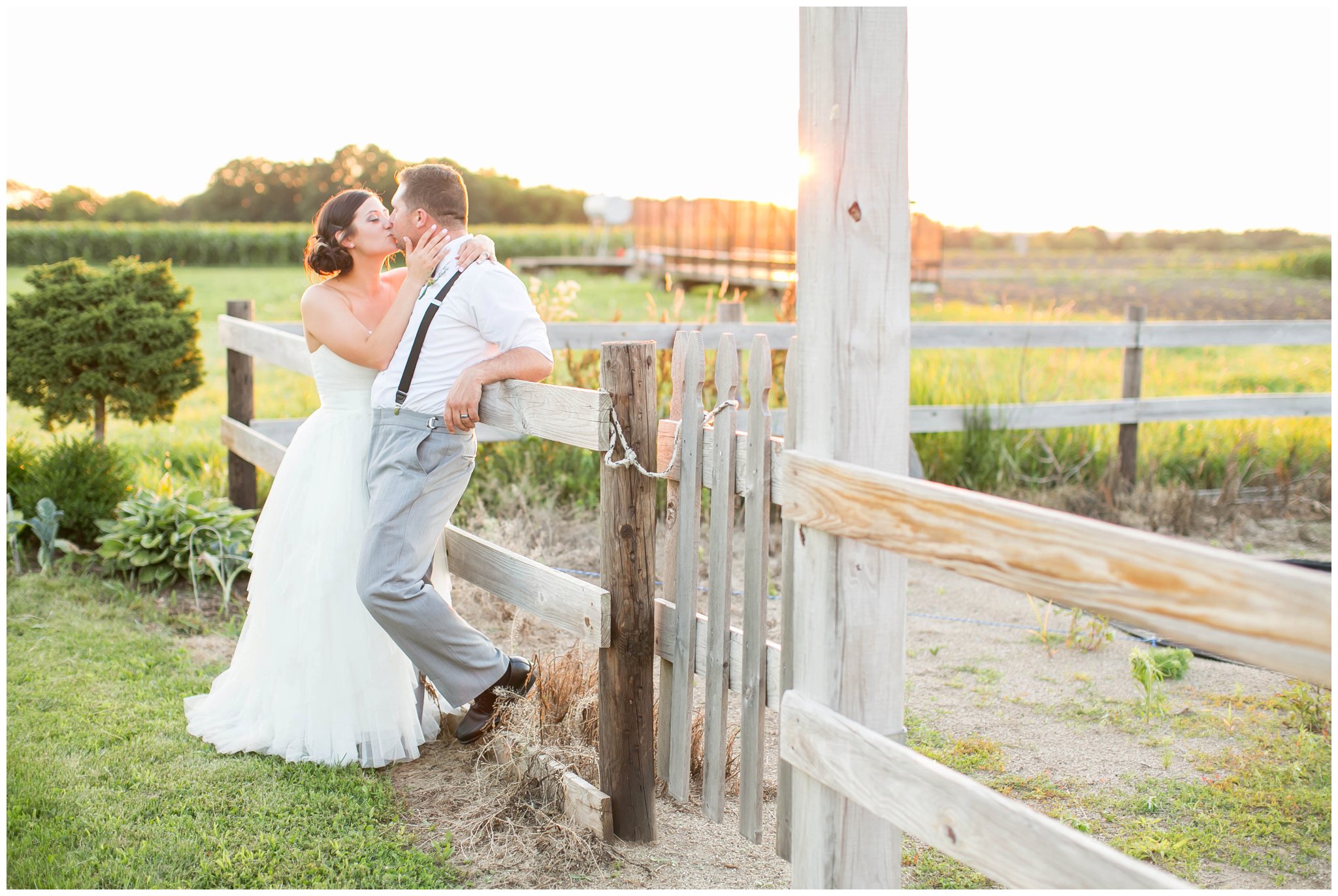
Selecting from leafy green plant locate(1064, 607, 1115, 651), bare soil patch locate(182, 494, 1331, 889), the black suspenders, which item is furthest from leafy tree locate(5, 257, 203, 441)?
leafy green plant locate(1064, 607, 1115, 651)

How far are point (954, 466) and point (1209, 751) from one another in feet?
12.5

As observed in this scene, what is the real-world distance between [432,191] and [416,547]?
1.12 metres

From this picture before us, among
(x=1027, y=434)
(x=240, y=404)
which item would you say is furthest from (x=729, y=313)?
(x=240, y=404)

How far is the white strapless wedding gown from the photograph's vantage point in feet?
11.9

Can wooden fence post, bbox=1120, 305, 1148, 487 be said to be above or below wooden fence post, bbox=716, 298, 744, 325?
Result: below

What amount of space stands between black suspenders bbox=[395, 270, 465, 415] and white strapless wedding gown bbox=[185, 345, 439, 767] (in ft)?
1.44

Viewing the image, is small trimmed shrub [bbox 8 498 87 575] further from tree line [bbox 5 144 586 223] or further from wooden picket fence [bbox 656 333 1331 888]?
tree line [bbox 5 144 586 223]

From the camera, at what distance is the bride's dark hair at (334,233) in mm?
3691

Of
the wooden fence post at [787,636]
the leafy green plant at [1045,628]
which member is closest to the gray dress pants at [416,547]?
the wooden fence post at [787,636]

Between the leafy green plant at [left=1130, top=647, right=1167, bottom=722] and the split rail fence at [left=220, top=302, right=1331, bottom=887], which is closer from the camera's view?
the split rail fence at [left=220, top=302, right=1331, bottom=887]

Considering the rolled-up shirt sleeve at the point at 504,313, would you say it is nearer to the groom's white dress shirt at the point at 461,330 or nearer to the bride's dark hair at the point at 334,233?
the groom's white dress shirt at the point at 461,330

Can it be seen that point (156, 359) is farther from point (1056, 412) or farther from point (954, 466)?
point (1056, 412)

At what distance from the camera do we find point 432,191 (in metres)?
3.44

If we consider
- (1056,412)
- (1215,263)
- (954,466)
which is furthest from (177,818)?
(1215,263)
